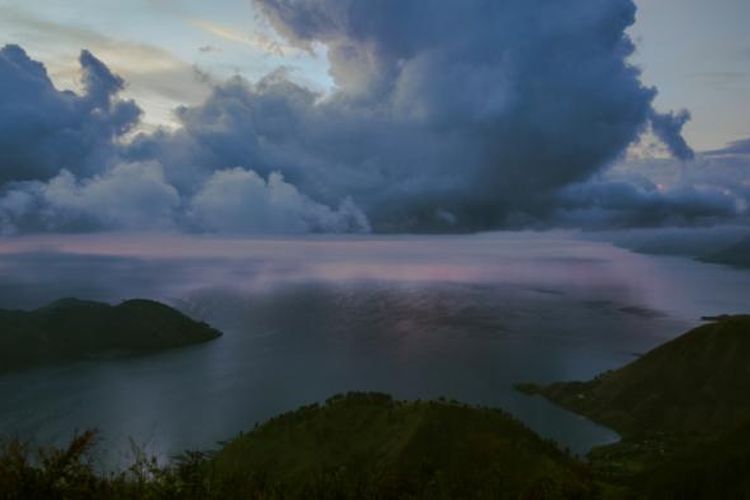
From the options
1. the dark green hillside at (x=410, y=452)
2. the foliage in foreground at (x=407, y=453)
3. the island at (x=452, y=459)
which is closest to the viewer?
the island at (x=452, y=459)

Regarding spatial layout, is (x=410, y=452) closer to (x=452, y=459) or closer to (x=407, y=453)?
(x=407, y=453)

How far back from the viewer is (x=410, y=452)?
409 ft

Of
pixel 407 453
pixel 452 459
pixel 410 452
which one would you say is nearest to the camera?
pixel 452 459

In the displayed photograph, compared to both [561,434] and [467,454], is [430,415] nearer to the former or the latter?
[467,454]

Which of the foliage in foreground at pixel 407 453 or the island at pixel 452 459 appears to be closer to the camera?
the island at pixel 452 459

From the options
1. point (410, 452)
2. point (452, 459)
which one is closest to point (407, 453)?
point (410, 452)

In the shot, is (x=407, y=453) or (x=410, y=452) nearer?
(x=407, y=453)

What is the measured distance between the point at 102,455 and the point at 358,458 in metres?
92.7

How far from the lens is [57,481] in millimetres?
24828

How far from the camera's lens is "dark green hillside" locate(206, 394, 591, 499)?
11288 centimetres

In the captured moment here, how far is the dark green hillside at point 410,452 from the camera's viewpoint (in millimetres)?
112875

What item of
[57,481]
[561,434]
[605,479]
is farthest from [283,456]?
[57,481]

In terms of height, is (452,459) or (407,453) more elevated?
(407,453)

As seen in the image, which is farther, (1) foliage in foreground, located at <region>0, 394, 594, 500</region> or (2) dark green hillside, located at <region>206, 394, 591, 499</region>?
(2) dark green hillside, located at <region>206, 394, 591, 499</region>
